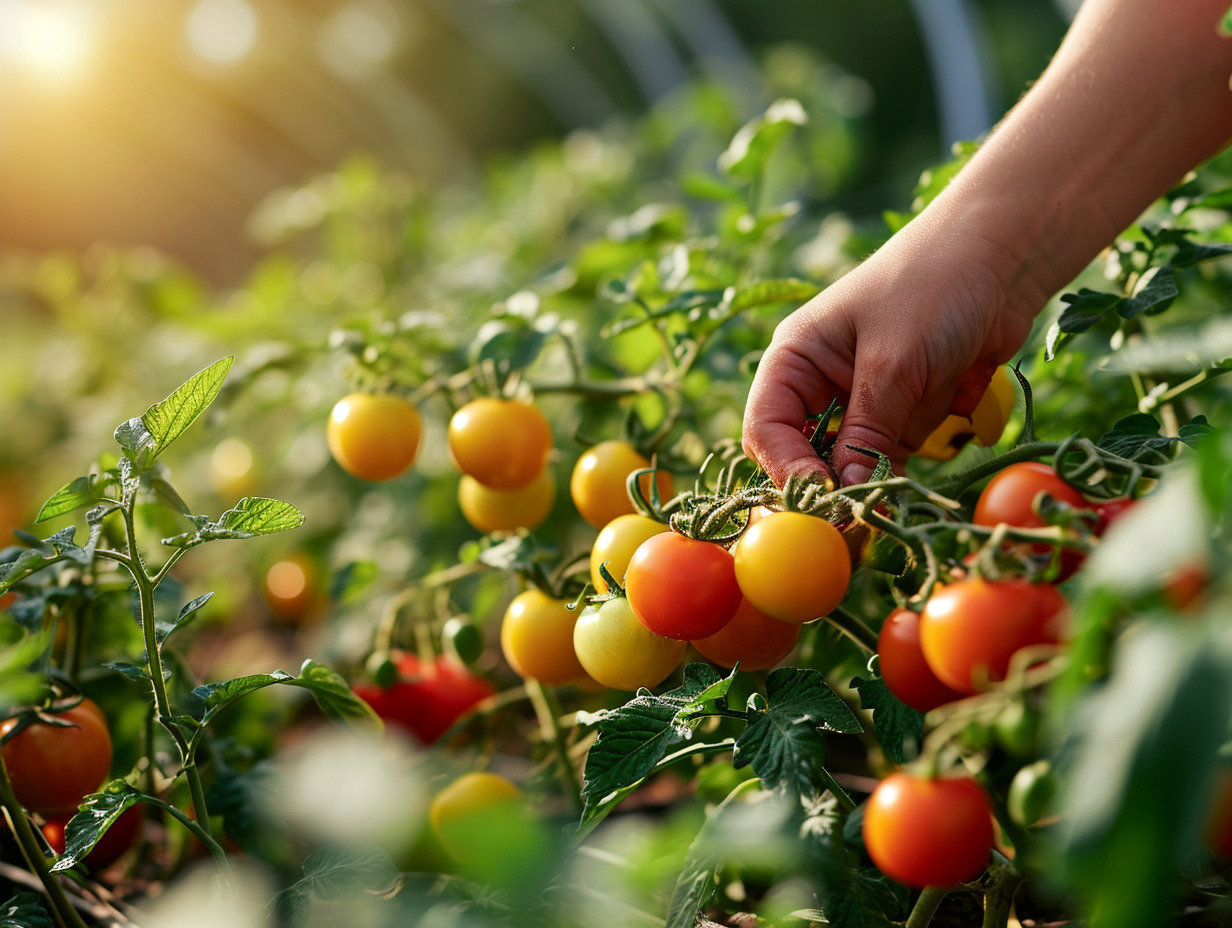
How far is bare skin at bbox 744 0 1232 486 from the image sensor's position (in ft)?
2.22

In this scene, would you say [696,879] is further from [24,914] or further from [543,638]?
[24,914]

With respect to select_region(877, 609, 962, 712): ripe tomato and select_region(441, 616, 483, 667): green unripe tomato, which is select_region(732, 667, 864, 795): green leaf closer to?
select_region(877, 609, 962, 712): ripe tomato

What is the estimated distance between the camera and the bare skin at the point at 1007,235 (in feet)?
2.22

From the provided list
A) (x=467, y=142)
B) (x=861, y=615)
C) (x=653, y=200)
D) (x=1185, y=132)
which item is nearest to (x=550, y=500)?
(x=861, y=615)

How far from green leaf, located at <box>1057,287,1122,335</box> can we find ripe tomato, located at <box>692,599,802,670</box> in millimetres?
329

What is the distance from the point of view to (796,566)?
537 millimetres

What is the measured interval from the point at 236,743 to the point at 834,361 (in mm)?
717

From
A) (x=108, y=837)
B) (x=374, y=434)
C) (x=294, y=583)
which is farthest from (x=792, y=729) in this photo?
(x=294, y=583)

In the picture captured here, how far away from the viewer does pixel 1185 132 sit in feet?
2.42

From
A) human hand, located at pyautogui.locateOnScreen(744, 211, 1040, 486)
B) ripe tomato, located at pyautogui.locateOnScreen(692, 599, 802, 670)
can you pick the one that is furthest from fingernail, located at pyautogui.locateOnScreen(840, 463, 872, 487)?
ripe tomato, located at pyautogui.locateOnScreen(692, 599, 802, 670)

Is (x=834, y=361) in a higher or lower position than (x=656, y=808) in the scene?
higher

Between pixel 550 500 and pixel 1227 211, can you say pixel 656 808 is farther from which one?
pixel 1227 211

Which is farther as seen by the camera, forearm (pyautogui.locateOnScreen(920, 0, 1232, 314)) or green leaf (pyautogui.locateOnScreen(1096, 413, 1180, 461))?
forearm (pyautogui.locateOnScreen(920, 0, 1232, 314))

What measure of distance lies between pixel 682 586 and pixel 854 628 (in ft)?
0.58
